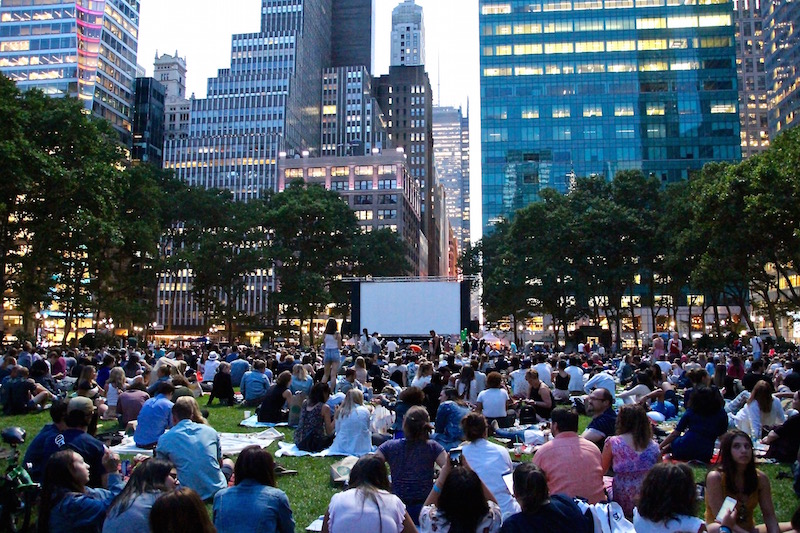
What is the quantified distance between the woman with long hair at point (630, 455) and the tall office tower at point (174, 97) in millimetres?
133674

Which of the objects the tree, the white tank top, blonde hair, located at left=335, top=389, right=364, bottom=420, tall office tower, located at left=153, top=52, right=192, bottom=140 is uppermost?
tall office tower, located at left=153, top=52, right=192, bottom=140

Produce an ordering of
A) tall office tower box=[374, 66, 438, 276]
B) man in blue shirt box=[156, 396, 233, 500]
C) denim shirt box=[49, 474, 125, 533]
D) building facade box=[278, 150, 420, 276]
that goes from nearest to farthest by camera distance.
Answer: denim shirt box=[49, 474, 125, 533], man in blue shirt box=[156, 396, 233, 500], building facade box=[278, 150, 420, 276], tall office tower box=[374, 66, 438, 276]

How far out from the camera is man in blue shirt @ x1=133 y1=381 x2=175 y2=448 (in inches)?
355

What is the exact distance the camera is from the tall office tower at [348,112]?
13425 centimetres

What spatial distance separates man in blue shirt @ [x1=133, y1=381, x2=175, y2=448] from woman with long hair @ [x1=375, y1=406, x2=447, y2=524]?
4308 millimetres

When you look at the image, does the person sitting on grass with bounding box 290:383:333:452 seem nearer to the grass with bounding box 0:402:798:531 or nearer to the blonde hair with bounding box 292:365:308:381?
the grass with bounding box 0:402:798:531

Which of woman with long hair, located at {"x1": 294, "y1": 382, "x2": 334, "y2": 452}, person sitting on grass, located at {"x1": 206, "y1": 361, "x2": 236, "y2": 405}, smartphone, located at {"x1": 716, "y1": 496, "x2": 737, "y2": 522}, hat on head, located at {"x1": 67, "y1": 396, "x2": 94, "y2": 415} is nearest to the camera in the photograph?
smartphone, located at {"x1": 716, "y1": 496, "x2": 737, "y2": 522}

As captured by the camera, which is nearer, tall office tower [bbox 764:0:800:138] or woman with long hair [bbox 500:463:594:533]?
woman with long hair [bbox 500:463:594:533]

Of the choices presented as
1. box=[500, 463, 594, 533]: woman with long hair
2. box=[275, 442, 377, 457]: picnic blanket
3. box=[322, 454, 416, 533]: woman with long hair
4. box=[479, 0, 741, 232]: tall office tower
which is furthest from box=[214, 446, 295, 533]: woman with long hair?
box=[479, 0, 741, 232]: tall office tower

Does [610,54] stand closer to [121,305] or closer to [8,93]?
[121,305]

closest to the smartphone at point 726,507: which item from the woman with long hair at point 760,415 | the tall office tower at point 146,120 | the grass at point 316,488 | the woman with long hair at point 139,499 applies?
the grass at point 316,488

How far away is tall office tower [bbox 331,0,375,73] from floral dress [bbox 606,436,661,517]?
153766 mm

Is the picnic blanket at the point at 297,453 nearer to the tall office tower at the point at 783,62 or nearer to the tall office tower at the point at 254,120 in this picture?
the tall office tower at the point at 783,62

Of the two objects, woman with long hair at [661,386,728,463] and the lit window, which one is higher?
the lit window
